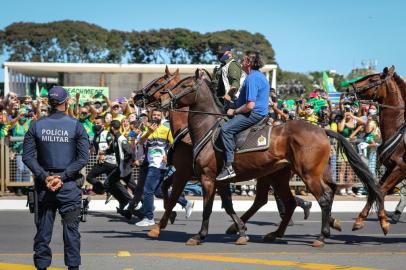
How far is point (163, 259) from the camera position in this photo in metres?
9.55

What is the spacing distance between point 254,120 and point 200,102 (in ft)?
3.20

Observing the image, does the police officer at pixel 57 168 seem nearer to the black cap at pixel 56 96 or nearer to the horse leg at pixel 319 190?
the black cap at pixel 56 96

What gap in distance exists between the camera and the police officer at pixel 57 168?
765 cm

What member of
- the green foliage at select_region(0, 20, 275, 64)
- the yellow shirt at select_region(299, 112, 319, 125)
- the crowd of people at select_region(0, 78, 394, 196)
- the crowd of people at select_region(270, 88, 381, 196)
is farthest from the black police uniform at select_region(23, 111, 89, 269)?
the green foliage at select_region(0, 20, 275, 64)

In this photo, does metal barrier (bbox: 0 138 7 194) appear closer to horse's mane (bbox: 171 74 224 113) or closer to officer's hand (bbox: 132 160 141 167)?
officer's hand (bbox: 132 160 141 167)

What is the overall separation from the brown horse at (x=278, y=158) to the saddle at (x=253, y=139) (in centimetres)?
8

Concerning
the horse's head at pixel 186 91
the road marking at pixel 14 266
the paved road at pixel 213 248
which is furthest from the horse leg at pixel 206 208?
the road marking at pixel 14 266

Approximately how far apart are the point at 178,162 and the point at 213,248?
5.75 feet

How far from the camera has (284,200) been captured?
11602 mm

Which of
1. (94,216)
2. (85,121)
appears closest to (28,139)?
(94,216)

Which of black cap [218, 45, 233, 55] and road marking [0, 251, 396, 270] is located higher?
black cap [218, 45, 233, 55]

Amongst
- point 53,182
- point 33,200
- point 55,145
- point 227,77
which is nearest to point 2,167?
point 227,77

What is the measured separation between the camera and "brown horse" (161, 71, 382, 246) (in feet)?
35.3

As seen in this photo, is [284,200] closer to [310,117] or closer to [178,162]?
[178,162]
